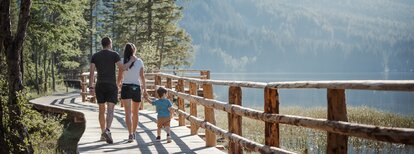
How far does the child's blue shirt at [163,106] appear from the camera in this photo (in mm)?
9461

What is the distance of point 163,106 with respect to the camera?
31.3 ft

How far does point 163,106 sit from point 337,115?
5187 millimetres

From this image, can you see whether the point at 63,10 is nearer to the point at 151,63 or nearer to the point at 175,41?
the point at 151,63

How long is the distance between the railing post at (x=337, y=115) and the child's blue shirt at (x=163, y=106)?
4.99 meters

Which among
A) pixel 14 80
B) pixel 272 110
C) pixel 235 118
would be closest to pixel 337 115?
pixel 272 110

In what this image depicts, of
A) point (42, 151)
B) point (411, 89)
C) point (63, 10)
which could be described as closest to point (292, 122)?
point (411, 89)

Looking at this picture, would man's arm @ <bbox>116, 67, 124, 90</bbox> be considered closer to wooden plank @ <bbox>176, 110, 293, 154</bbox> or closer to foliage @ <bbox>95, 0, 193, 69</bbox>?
wooden plank @ <bbox>176, 110, 293, 154</bbox>

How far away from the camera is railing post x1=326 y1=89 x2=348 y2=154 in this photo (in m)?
4.73

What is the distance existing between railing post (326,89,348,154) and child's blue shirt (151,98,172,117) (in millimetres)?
4986

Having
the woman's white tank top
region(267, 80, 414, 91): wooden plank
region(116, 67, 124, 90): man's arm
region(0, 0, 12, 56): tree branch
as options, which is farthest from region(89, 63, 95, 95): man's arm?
region(267, 80, 414, 91): wooden plank

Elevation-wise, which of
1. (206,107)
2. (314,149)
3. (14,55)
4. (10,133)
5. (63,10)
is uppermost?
(63,10)

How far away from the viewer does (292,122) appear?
5.51 m

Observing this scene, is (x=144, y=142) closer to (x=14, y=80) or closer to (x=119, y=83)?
(x=119, y=83)

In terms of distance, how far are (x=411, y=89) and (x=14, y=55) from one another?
1023 centimetres
